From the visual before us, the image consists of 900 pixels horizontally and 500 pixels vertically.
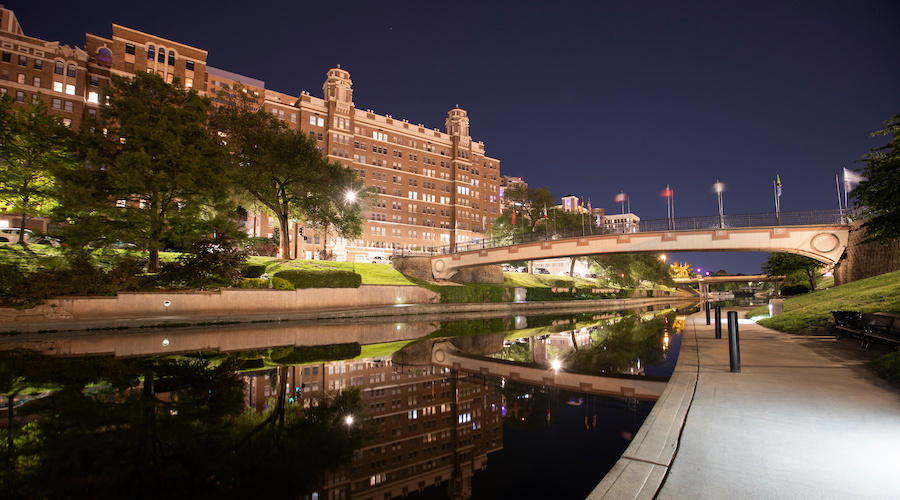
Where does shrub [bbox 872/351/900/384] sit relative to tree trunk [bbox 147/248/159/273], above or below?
below

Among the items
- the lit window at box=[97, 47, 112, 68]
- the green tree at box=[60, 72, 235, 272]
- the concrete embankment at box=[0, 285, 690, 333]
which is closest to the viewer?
the concrete embankment at box=[0, 285, 690, 333]

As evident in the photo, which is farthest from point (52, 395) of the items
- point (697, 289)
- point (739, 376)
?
point (697, 289)

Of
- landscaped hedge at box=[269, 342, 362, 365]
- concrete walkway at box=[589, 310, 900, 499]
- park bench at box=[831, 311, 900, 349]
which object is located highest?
park bench at box=[831, 311, 900, 349]


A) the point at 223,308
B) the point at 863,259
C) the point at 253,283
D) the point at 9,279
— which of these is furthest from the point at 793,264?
the point at 9,279

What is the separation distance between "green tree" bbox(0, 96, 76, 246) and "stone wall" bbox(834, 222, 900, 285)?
49099mm

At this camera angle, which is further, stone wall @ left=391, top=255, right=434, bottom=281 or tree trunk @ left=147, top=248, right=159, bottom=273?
stone wall @ left=391, top=255, right=434, bottom=281

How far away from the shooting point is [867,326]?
12.7 meters

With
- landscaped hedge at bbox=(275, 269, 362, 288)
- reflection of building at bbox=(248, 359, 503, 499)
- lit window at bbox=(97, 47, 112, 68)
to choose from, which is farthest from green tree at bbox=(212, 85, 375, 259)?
lit window at bbox=(97, 47, 112, 68)

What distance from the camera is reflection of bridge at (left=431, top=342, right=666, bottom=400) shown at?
9534 mm

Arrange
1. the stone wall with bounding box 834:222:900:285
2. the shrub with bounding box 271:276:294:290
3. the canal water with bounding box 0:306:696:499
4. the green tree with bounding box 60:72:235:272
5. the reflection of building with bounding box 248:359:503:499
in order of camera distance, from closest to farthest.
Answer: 1. the canal water with bounding box 0:306:696:499
2. the reflection of building with bounding box 248:359:503:499
3. the stone wall with bounding box 834:222:900:285
4. the green tree with bounding box 60:72:235:272
5. the shrub with bounding box 271:276:294:290

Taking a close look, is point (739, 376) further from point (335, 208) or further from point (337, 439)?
point (335, 208)

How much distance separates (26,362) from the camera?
1220cm

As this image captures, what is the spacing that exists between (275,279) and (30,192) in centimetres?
1552

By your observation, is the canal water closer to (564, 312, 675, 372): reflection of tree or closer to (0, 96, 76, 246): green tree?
(564, 312, 675, 372): reflection of tree
